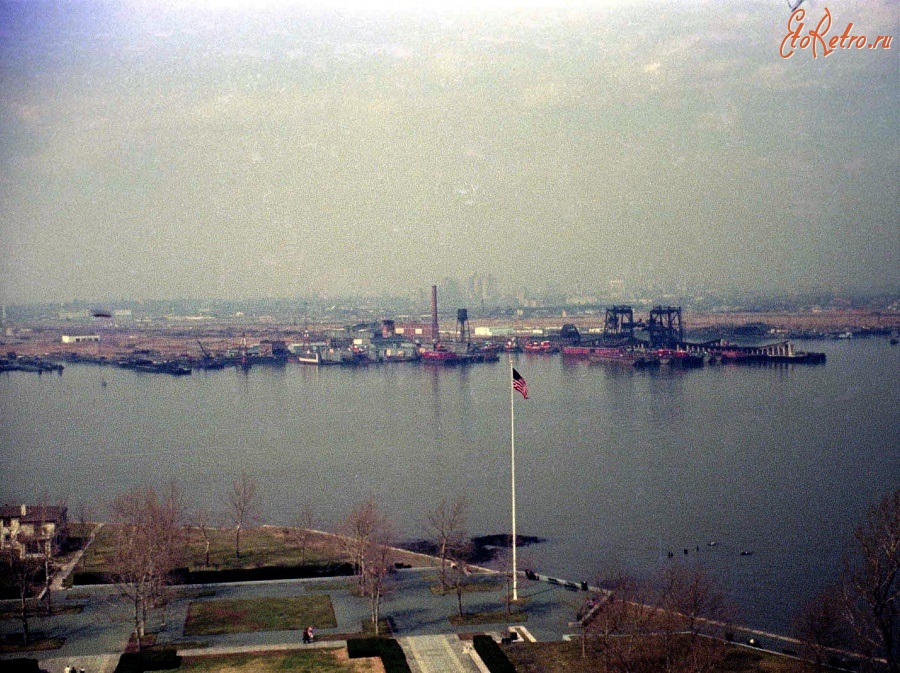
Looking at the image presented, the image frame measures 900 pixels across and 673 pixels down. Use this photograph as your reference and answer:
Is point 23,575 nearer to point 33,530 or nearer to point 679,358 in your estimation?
point 33,530

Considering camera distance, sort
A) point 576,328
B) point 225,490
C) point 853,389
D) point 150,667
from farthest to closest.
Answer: point 576,328 → point 853,389 → point 225,490 → point 150,667

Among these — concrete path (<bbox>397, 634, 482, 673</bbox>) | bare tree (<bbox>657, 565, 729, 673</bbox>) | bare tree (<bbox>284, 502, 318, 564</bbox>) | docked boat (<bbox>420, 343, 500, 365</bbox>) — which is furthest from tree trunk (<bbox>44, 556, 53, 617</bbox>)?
docked boat (<bbox>420, 343, 500, 365</bbox>)

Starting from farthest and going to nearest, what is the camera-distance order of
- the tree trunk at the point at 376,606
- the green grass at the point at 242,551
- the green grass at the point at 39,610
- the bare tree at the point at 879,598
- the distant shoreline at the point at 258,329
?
the distant shoreline at the point at 258,329, the green grass at the point at 242,551, the green grass at the point at 39,610, the tree trunk at the point at 376,606, the bare tree at the point at 879,598

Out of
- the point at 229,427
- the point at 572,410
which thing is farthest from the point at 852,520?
the point at 229,427

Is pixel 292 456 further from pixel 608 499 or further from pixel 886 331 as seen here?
pixel 886 331

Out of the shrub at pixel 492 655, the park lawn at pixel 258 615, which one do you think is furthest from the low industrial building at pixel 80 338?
the shrub at pixel 492 655

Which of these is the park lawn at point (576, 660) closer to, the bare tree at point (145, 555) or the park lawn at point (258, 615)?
the park lawn at point (258, 615)
